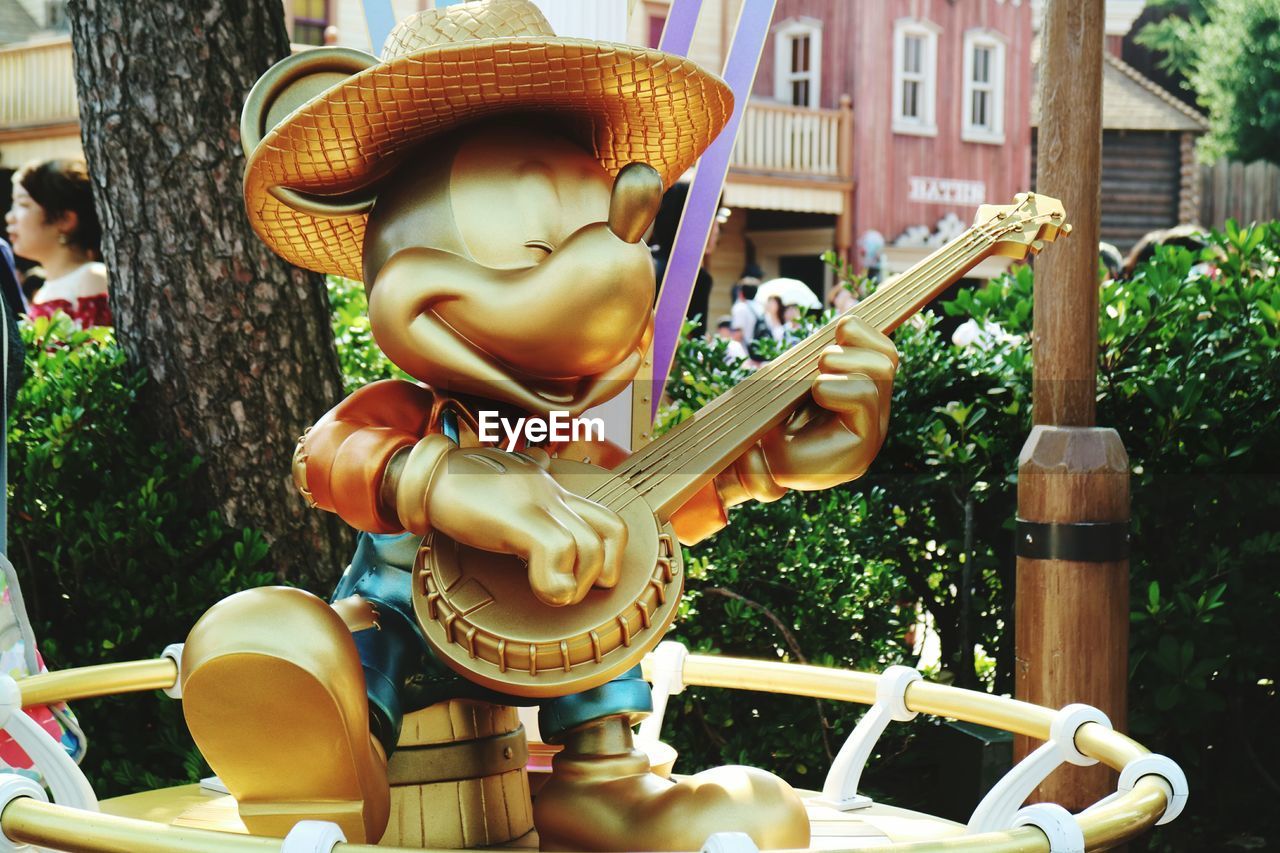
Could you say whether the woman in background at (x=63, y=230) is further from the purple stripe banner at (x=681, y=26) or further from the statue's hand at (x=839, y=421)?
the statue's hand at (x=839, y=421)

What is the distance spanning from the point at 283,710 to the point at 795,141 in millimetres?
13431

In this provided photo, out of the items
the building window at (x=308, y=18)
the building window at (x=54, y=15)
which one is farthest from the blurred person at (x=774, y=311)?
the building window at (x=54, y=15)

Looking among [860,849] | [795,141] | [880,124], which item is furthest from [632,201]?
[880,124]

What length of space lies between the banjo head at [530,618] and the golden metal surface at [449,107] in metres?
0.35

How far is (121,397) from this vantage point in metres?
2.50

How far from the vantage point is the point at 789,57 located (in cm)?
1507

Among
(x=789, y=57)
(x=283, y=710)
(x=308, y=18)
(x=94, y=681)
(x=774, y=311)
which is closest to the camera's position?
(x=283, y=710)

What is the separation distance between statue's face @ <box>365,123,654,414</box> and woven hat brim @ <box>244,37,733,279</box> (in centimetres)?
4

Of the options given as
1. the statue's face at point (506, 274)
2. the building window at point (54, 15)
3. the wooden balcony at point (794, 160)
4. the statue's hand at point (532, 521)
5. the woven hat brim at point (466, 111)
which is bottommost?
the statue's hand at point (532, 521)

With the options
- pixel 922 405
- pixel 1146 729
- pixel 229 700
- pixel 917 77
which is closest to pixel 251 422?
pixel 922 405

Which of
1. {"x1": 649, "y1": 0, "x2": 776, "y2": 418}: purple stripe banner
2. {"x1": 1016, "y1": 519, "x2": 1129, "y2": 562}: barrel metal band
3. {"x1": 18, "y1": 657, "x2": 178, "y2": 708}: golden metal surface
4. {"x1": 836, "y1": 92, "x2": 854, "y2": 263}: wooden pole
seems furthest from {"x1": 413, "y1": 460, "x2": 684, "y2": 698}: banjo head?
{"x1": 836, "y1": 92, "x2": 854, "y2": 263}: wooden pole

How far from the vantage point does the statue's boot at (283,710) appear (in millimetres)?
1032

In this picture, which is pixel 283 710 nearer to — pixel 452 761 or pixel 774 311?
pixel 452 761

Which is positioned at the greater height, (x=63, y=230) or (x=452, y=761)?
(x=63, y=230)
